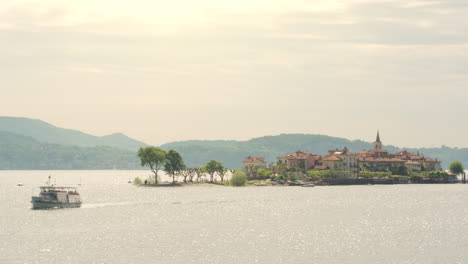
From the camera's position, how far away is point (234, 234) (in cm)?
10125

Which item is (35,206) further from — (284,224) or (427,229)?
(427,229)

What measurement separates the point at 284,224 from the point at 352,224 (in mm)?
11939

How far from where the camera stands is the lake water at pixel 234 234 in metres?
79.7

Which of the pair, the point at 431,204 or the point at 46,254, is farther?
the point at 431,204

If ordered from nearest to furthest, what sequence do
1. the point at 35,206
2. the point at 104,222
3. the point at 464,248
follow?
the point at 464,248 → the point at 104,222 → the point at 35,206

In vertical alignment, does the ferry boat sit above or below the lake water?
above

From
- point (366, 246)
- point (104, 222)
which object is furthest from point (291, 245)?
point (104, 222)

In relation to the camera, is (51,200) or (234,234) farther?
(51,200)

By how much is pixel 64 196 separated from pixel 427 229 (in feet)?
270

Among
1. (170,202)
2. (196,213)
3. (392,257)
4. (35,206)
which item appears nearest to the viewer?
(392,257)

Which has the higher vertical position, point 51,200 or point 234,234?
point 51,200

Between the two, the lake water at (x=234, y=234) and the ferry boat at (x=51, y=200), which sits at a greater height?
the ferry boat at (x=51, y=200)

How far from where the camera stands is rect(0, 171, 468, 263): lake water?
79.7 meters

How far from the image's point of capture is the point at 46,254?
8031cm
